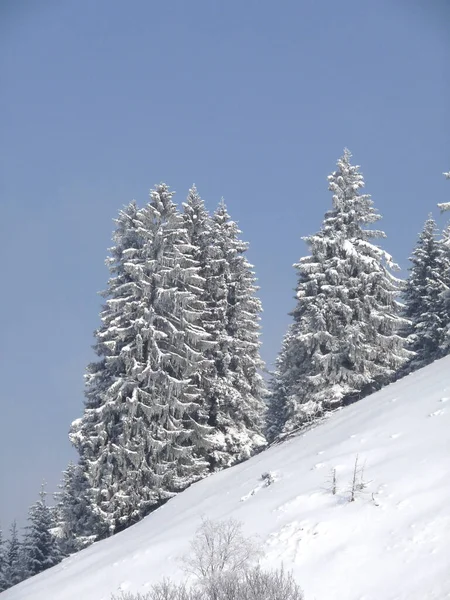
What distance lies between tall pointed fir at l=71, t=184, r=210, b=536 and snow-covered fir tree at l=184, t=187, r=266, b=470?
91 cm

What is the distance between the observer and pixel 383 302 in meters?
25.5

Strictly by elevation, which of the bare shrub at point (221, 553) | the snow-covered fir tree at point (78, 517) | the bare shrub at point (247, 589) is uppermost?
the snow-covered fir tree at point (78, 517)

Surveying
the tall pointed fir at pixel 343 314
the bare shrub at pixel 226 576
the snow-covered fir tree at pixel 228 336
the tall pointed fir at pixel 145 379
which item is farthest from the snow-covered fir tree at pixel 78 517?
the bare shrub at pixel 226 576

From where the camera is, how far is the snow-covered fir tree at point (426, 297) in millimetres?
30938

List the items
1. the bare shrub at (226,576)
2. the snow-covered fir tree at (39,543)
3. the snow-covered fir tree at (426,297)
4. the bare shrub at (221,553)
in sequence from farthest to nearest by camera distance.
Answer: the snow-covered fir tree at (39,543), the snow-covered fir tree at (426,297), the bare shrub at (221,553), the bare shrub at (226,576)

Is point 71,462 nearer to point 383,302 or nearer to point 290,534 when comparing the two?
point 383,302

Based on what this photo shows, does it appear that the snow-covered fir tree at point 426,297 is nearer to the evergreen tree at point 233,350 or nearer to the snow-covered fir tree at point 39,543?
the evergreen tree at point 233,350

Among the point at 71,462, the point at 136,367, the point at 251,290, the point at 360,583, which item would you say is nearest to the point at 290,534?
the point at 360,583

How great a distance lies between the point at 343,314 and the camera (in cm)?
2434

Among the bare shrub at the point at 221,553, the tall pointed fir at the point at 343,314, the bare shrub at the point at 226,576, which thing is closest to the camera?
the bare shrub at the point at 226,576

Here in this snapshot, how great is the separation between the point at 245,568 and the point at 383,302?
59.7 ft

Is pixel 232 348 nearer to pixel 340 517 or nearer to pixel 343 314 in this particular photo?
pixel 343 314

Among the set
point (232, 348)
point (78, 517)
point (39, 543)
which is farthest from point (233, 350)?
point (39, 543)

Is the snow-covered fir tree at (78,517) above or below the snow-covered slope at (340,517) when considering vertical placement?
above
